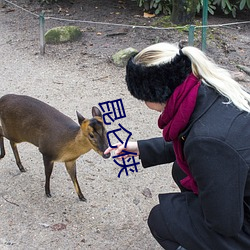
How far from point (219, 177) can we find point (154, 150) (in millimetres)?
792

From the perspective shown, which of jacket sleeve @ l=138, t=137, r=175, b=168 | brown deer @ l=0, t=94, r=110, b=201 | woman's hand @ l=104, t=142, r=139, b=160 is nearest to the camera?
woman's hand @ l=104, t=142, r=139, b=160

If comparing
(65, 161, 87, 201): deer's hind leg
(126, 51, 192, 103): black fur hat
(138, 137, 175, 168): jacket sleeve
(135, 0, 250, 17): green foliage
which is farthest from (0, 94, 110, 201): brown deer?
(135, 0, 250, 17): green foliage

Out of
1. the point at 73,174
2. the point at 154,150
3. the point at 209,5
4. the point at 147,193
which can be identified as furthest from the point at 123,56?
the point at 154,150

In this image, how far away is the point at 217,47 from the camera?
6184 millimetres

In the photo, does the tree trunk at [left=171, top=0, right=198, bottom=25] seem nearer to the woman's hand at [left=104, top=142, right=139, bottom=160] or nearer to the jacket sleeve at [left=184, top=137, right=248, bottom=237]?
the woman's hand at [left=104, top=142, right=139, bottom=160]

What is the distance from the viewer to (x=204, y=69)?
79.0 inches

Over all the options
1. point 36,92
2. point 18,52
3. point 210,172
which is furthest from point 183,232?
point 18,52

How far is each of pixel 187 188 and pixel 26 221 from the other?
123cm

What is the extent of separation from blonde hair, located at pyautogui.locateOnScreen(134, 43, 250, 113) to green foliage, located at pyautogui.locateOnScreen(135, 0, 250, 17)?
5338 millimetres

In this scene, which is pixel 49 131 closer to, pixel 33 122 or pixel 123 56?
pixel 33 122

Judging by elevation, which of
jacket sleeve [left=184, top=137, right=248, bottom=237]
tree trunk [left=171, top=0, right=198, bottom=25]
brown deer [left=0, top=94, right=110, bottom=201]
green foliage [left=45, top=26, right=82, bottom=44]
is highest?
jacket sleeve [left=184, top=137, right=248, bottom=237]

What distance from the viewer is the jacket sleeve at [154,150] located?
106 inches

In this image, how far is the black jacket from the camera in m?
1.91

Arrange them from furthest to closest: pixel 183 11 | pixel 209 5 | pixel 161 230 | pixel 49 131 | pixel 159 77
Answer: pixel 209 5 < pixel 183 11 < pixel 49 131 < pixel 161 230 < pixel 159 77
